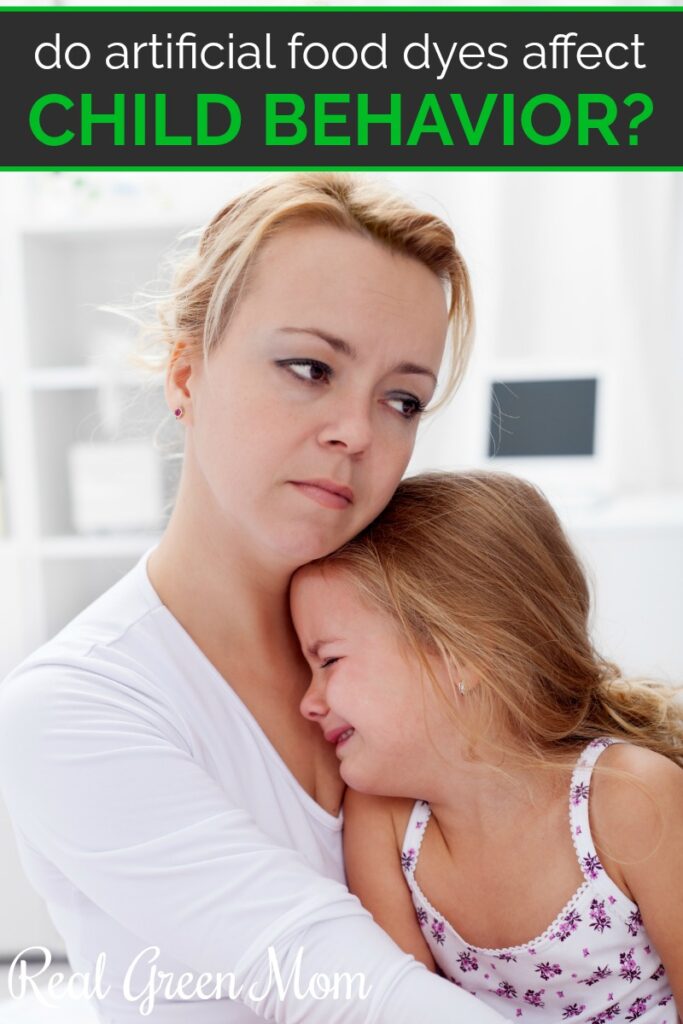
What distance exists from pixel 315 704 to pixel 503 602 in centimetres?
24

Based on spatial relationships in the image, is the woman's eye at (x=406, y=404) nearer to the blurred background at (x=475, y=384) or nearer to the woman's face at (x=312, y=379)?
the woman's face at (x=312, y=379)

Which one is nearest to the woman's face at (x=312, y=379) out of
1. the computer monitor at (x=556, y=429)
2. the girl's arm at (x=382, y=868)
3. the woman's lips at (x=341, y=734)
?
the woman's lips at (x=341, y=734)

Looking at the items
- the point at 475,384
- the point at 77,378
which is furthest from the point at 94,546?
the point at 475,384

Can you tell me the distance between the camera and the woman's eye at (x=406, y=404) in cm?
112

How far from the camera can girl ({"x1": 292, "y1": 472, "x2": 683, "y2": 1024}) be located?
113 centimetres

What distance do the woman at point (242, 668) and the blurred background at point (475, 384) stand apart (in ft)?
3.49

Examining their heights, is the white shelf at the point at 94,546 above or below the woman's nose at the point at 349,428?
below

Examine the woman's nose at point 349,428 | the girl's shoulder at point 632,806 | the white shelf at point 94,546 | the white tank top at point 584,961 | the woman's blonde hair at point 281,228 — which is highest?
the woman's blonde hair at point 281,228

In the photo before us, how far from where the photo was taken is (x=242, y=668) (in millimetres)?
1197

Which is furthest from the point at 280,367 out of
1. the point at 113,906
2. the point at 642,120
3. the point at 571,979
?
the point at 642,120

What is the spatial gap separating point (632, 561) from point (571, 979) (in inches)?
71.7

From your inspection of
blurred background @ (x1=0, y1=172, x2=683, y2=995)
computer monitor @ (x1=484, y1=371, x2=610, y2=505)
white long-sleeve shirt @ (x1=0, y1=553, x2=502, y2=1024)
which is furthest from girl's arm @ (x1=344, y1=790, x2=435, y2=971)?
computer monitor @ (x1=484, y1=371, x2=610, y2=505)

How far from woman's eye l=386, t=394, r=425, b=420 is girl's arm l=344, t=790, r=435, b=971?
448mm

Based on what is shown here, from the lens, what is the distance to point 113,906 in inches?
37.9
